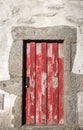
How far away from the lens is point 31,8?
6.89m

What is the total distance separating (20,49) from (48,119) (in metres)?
1.34

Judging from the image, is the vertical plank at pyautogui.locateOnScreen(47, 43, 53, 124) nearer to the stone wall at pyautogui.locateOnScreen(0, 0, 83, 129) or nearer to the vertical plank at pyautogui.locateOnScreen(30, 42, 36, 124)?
the vertical plank at pyautogui.locateOnScreen(30, 42, 36, 124)

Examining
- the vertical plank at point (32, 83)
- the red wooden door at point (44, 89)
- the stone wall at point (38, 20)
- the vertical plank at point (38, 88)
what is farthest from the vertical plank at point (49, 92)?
the stone wall at point (38, 20)

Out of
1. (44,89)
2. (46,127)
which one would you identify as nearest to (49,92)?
(44,89)

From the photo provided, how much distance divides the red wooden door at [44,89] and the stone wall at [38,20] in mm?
294

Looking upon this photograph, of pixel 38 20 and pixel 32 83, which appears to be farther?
pixel 32 83

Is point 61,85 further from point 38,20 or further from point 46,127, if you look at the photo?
point 38,20

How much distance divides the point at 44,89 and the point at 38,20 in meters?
1.23

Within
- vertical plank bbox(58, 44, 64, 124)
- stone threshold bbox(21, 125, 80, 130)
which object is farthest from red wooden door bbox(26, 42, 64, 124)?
stone threshold bbox(21, 125, 80, 130)

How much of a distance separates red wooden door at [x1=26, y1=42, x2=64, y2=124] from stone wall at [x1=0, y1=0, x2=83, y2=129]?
0.29 m

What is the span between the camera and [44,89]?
6.98m

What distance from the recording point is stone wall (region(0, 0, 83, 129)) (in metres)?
6.84

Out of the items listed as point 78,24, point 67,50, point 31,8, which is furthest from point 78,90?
point 31,8

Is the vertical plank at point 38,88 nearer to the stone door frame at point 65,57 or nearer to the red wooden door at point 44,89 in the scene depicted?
the red wooden door at point 44,89
